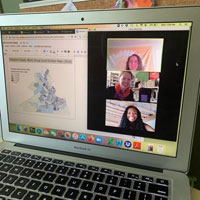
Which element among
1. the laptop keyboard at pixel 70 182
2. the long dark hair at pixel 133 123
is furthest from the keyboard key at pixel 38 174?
the long dark hair at pixel 133 123

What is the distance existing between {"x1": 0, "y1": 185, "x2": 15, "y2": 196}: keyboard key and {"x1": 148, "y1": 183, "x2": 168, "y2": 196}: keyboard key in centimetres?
28

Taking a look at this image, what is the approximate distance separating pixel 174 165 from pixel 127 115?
0.16 m

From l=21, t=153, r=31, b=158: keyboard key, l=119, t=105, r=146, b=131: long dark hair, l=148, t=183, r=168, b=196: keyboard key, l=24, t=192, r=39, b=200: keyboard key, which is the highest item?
l=119, t=105, r=146, b=131: long dark hair

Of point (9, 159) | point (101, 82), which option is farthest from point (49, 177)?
point (101, 82)

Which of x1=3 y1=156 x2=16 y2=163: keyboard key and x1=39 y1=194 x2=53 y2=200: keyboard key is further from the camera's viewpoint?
x1=3 y1=156 x2=16 y2=163: keyboard key

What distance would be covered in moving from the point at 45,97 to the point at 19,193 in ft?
0.75

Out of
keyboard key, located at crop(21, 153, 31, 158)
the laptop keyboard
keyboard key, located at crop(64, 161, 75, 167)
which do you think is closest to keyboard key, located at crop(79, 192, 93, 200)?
the laptop keyboard

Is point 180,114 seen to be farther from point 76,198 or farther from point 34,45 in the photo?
point 34,45

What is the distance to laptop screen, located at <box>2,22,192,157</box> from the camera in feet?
1.31

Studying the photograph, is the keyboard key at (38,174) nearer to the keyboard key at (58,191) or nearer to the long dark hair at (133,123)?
the keyboard key at (58,191)

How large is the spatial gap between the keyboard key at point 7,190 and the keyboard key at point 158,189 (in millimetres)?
277

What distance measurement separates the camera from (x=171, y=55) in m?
0.39

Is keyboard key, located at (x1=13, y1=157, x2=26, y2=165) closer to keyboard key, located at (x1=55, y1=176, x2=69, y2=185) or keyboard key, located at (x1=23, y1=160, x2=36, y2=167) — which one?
keyboard key, located at (x1=23, y1=160, x2=36, y2=167)

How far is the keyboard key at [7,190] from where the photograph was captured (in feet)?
1.23
